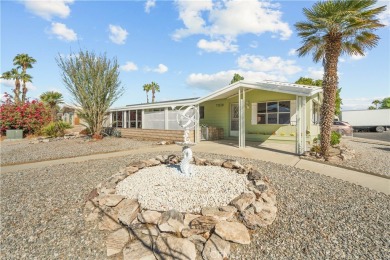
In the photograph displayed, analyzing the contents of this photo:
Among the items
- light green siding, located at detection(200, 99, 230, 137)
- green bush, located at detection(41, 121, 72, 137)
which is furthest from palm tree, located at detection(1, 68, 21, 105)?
light green siding, located at detection(200, 99, 230, 137)

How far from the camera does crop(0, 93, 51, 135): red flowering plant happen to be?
18903 millimetres

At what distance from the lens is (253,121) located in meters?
13.8

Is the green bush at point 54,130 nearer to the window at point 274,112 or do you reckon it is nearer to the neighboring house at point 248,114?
the neighboring house at point 248,114

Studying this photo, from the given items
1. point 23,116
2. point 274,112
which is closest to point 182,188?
point 274,112

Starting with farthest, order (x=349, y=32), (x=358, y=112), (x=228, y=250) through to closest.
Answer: (x=358, y=112), (x=349, y=32), (x=228, y=250)

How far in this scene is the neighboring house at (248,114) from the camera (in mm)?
10688

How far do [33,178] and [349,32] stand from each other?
11943 mm

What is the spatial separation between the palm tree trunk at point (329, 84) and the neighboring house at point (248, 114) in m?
0.86

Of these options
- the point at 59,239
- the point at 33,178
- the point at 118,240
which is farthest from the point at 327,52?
the point at 33,178

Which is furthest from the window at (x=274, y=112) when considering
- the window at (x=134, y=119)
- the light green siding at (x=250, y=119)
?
the window at (x=134, y=119)

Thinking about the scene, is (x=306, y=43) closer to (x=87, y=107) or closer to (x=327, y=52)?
(x=327, y=52)

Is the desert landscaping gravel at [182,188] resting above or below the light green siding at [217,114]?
below

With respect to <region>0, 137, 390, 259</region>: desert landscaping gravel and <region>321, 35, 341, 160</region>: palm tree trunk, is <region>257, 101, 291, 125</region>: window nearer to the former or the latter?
<region>321, 35, 341, 160</region>: palm tree trunk

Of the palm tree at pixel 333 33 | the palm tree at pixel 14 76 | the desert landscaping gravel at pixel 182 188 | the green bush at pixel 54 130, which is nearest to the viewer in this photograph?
the desert landscaping gravel at pixel 182 188
